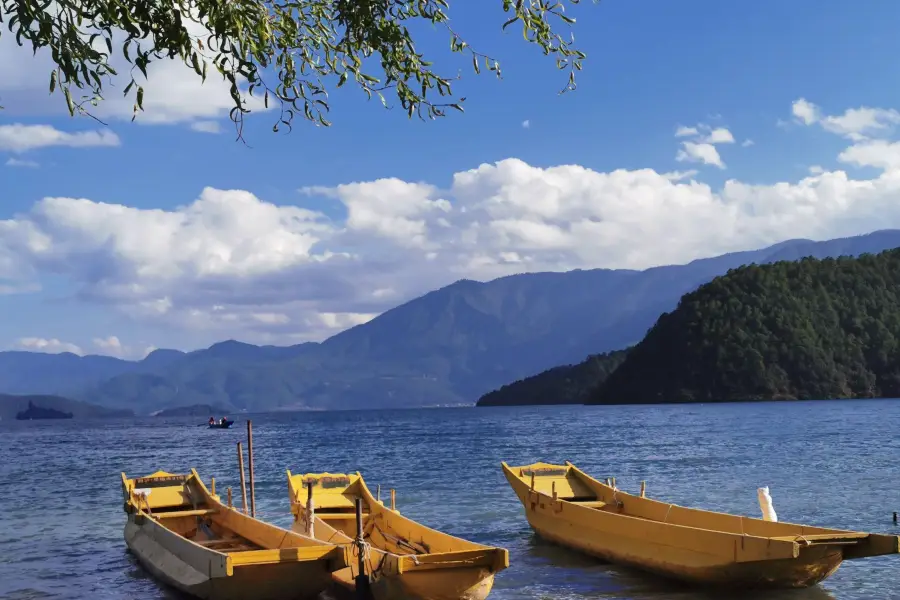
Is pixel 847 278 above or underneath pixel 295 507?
above

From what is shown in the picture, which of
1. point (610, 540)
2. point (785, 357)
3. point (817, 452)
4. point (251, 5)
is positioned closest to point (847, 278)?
point (785, 357)

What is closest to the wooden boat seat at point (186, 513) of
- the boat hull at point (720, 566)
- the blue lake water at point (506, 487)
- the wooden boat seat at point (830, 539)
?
the blue lake water at point (506, 487)

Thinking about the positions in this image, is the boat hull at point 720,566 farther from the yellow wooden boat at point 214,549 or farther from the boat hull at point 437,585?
the yellow wooden boat at point 214,549

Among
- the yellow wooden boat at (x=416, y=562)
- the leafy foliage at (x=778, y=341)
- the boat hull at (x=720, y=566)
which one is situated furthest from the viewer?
the leafy foliage at (x=778, y=341)

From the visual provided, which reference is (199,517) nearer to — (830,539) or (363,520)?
(363,520)

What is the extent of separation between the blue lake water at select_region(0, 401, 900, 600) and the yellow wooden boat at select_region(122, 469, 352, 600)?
1.10m

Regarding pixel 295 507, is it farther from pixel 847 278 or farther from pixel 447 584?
pixel 847 278

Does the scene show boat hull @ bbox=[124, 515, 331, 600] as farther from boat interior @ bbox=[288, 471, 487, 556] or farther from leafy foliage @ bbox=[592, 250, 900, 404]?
→ leafy foliage @ bbox=[592, 250, 900, 404]

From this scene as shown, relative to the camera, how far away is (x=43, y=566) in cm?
2658

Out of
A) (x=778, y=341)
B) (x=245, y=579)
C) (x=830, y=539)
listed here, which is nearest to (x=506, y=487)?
(x=830, y=539)

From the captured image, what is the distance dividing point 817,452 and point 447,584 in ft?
155

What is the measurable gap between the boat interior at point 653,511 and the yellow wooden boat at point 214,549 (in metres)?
8.68

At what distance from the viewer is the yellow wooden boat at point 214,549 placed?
693 inches

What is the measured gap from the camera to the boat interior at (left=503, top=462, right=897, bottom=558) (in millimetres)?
18031
